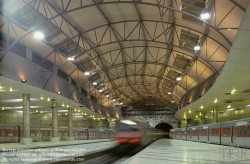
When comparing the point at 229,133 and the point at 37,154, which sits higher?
the point at 229,133

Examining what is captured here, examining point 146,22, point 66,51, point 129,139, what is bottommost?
point 129,139

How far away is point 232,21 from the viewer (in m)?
27.1

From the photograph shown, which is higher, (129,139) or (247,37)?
(247,37)

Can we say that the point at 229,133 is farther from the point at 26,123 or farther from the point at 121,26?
the point at 26,123

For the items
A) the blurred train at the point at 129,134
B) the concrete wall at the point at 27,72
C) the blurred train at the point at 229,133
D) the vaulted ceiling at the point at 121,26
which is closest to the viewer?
the blurred train at the point at 229,133

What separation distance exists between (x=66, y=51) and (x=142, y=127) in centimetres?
1776

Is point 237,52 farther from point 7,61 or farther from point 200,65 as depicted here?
point 200,65

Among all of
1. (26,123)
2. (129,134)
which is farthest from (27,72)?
(129,134)

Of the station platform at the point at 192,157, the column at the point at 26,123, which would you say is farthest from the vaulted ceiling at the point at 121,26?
the station platform at the point at 192,157

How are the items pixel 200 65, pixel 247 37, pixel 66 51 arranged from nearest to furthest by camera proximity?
pixel 247 37 → pixel 66 51 → pixel 200 65

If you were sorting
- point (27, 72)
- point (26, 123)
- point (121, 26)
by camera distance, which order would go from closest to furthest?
point (27, 72) → point (26, 123) → point (121, 26)

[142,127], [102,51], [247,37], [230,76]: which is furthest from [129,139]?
[102,51]

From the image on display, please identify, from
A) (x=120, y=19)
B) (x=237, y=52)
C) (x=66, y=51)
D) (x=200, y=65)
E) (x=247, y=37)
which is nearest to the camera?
(x=247, y=37)

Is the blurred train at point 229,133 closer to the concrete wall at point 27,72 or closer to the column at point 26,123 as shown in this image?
the concrete wall at point 27,72
